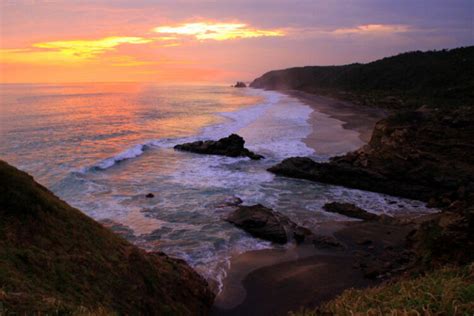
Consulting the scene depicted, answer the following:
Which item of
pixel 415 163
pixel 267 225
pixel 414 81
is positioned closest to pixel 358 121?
pixel 415 163

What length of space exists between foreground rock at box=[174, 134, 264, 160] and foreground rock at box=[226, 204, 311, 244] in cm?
1379

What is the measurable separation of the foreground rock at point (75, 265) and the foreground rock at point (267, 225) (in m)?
5.34

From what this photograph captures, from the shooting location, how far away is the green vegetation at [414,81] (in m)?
51.3

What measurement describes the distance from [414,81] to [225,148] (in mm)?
66202

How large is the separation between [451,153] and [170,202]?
630 inches

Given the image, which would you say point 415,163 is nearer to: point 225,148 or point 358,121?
point 225,148

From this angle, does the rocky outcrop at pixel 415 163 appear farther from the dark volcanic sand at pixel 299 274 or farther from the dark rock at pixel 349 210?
the dark volcanic sand at pixel 299 274

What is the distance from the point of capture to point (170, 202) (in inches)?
776

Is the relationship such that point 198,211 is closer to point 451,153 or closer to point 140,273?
point 140,273

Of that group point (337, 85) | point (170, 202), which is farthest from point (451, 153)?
point (337, 85)

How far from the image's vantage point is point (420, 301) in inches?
170

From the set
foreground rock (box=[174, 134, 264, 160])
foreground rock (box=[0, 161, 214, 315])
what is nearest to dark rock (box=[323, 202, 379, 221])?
foreground rock (box=[0, 161, 214, 315])

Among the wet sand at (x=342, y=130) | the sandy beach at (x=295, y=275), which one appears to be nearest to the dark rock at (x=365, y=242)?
the sandy beach at (x=295, y=275)

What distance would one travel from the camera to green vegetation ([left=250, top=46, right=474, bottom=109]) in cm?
5126
